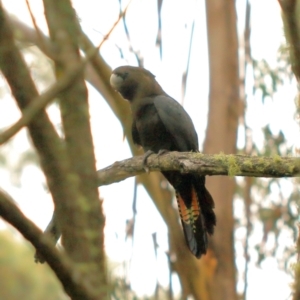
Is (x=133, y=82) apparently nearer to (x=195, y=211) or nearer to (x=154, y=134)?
(x=154, y=134)

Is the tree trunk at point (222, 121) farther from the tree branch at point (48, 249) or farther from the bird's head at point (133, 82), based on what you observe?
the tree branch at point (48, 249)

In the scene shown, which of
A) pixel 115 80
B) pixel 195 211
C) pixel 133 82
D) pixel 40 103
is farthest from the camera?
pixel 133 82

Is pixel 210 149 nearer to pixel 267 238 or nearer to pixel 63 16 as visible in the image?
pixel 267 238

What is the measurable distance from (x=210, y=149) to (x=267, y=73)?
3.25 feet

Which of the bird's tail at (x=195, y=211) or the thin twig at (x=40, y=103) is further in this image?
the bird's tail at (x=195, y=211)

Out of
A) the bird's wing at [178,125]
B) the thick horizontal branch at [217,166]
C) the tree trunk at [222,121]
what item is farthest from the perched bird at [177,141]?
the tree trunk at [222,121]

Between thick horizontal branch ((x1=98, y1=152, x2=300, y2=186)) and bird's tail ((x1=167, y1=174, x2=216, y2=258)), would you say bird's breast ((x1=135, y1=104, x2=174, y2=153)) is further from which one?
thick horizontal branch ((x1=98, y1=152, x2=300, y2=186))

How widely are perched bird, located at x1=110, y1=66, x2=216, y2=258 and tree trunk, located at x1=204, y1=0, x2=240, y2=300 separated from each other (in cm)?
84

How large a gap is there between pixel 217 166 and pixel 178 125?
1253 mm

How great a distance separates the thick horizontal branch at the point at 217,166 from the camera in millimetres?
2586

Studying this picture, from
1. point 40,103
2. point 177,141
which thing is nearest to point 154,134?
point 177,141

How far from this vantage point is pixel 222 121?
17.5 ft

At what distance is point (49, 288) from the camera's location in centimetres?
1321

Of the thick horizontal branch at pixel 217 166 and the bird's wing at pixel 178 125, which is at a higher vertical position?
the bird's wing at pixel 178 125
